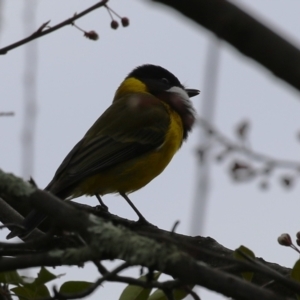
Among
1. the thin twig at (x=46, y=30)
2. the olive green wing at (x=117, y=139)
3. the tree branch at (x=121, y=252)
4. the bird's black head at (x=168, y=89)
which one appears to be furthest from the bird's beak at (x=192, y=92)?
the tree branch at (x=121, y=252)

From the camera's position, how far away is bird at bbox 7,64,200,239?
435 centimetres

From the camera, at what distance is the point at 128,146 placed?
4.73 m

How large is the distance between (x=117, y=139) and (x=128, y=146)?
0.11m

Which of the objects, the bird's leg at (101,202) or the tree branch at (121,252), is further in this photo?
the bird's leg at (101,202)

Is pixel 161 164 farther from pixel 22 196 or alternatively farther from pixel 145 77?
pixel 22 196

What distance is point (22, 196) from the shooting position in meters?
1.69

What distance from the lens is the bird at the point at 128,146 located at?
435cm

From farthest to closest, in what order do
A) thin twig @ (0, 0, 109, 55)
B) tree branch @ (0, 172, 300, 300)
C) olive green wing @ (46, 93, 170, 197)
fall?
olive green wing @ (46, 93, 170, 197) < thin twig @ (0, 0, 109, 55) < tree branch @ (0, 172, 300, 300)

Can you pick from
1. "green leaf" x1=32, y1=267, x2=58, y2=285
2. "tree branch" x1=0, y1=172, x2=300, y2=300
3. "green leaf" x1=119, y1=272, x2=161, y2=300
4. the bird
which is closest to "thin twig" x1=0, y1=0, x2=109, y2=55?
"tree branch" x1=0, y1=172, x2=300, y2=300

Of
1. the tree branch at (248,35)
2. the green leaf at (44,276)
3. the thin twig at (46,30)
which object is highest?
the thin twig at (46,30)

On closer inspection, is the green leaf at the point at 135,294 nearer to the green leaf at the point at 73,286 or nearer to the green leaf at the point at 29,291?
the green leaf at the point at 73,286

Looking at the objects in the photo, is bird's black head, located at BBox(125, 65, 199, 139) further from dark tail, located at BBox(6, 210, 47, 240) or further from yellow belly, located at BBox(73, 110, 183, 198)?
dark tail, located at BBox(6, 210, 47, 240)

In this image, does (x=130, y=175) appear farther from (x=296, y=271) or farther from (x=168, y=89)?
(x=296, y=271)

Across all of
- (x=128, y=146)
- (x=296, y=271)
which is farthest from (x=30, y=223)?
(x=128, y=146)
